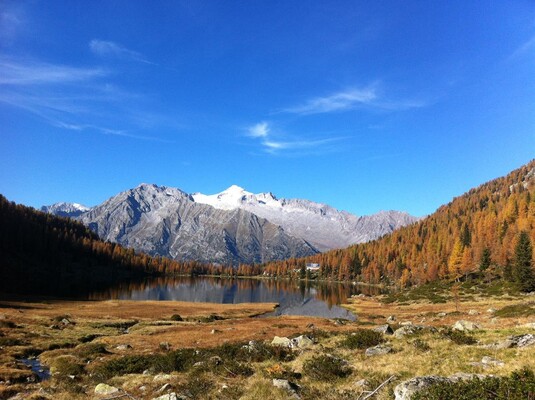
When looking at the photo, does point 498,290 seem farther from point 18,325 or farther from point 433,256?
point 18,325

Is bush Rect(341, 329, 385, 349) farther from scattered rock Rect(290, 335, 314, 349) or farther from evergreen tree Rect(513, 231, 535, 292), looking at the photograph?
evergreen tree Rect(513, 231, 535, 292)

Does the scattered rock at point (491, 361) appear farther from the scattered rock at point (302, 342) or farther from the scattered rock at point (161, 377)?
the scattered rock at point (161, 377)

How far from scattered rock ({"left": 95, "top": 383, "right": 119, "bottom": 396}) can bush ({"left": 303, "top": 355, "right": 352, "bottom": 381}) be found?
37.2 feet

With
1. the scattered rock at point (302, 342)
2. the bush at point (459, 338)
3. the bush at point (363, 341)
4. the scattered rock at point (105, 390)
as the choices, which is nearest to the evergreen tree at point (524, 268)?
the bush at point (459, 338)

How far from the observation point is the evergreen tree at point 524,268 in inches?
3600

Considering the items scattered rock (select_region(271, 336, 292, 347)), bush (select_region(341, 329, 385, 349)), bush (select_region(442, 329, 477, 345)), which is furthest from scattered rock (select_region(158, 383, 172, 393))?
bush (select_region(442, 329, 477, 345))

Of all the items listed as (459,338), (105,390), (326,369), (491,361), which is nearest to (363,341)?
(459,338)

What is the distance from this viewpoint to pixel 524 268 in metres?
92.9

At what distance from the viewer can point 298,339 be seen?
29172 millimetres

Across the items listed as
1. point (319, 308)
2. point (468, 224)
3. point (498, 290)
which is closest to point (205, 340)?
point (319, 308)

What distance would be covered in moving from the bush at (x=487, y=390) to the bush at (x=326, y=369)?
6.81 meters

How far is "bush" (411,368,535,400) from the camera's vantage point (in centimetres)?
995

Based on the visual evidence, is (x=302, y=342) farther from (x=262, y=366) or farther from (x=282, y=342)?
(x=262, y=366)

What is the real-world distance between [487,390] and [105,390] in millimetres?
20078
